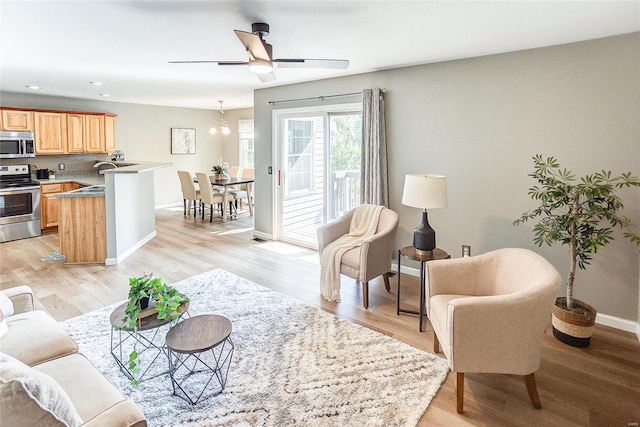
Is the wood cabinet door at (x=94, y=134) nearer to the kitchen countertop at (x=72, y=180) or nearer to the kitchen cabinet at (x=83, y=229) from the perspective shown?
the kitchen countertop at (x=72, y=180)

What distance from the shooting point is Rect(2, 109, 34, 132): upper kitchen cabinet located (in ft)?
19.0

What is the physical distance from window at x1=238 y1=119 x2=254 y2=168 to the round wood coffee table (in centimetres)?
703

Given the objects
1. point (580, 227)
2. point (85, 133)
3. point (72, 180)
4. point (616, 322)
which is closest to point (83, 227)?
point (72, 180)

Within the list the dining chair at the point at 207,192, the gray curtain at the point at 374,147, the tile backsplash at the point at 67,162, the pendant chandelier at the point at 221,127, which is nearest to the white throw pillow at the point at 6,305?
the gray curtain at the point at 374,147

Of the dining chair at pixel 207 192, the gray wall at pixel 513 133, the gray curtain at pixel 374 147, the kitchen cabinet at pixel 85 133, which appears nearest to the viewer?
the gray wall at pixel 513 133

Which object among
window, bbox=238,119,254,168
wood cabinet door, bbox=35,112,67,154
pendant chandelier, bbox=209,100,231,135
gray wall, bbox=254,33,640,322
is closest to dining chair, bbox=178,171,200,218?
pendant chandelier, bbox=209,100,231,135

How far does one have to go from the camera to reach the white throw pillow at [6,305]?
212 centimetres

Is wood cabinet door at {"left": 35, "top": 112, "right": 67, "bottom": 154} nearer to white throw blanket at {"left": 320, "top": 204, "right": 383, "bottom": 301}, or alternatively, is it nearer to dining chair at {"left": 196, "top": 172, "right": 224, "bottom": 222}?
dining chair at {"left": 196, "top": 172, "right": 224, "bottom": 222}

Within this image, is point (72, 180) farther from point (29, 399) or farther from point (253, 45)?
point (29, 399)

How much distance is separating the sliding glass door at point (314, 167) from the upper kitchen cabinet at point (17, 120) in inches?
167

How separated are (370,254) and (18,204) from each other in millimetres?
5820

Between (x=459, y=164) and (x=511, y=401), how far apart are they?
2362 mm

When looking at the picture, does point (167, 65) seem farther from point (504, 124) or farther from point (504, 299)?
point (504, 299)

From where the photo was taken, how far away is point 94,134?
275 inches
